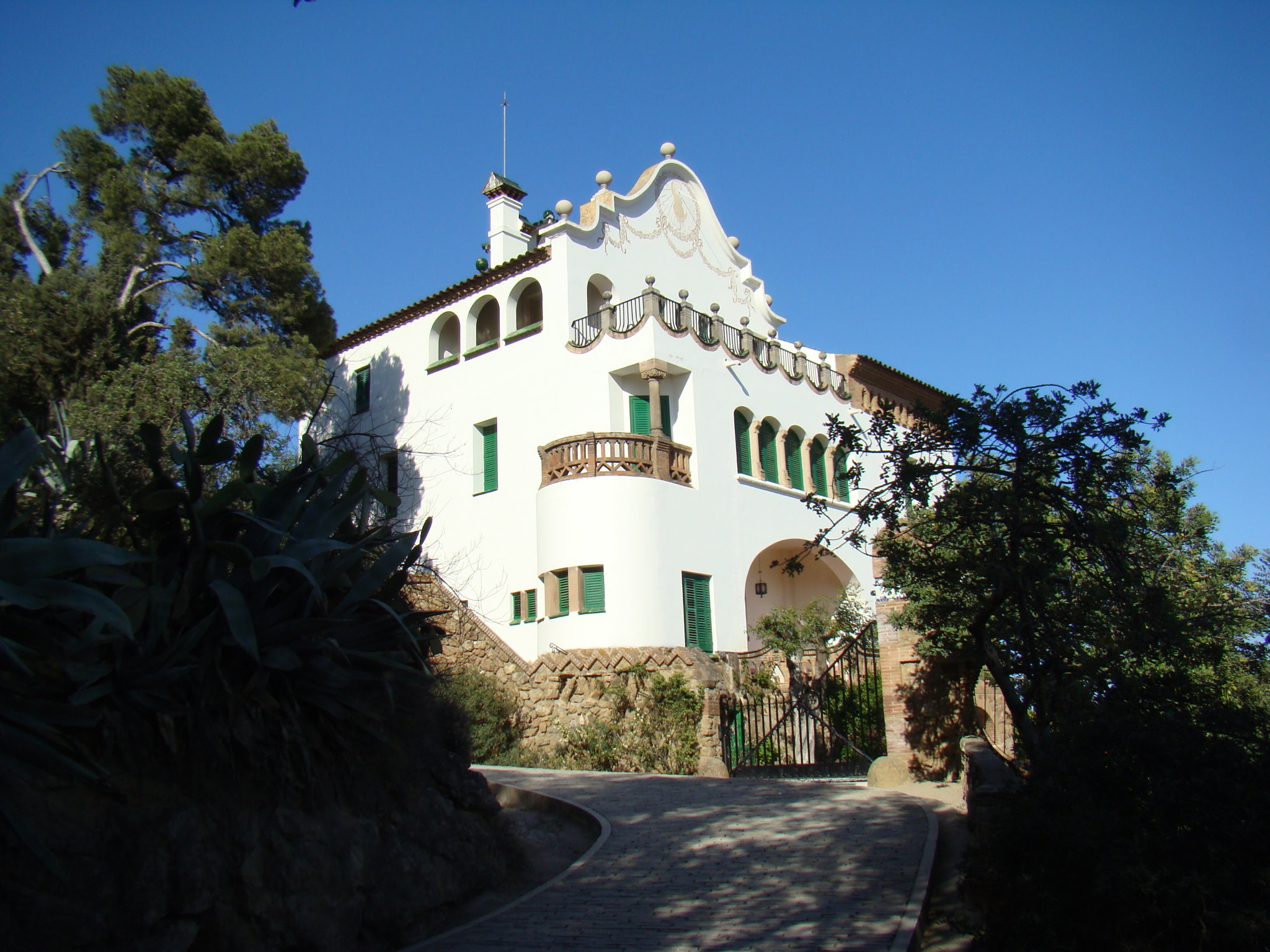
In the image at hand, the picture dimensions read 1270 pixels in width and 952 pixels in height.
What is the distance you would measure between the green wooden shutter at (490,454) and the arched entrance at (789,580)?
21.4 feet

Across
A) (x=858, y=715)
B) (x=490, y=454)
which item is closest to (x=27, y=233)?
(x=490, y=454)

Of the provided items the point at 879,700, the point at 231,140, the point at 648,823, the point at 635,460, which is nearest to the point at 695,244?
the point at 635,460

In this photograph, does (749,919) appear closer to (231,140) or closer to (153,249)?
(153,249)

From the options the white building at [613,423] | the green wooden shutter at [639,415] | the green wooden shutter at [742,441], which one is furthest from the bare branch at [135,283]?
the green wooden shutter at [742,441]

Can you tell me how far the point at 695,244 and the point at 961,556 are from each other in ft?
66.2

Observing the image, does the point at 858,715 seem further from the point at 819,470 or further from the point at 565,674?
the point at 819,470

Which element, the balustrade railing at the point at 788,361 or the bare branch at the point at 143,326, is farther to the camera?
the balustrade railing at the point at 788,361

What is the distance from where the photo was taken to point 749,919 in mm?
6480

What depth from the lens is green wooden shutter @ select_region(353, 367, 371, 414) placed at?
28.0m

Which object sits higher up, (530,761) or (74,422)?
(74,422)

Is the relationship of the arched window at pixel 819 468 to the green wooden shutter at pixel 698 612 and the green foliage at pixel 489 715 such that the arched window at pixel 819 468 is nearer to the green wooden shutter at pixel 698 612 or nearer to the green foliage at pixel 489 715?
the green wooden shutter at pixel 698 612

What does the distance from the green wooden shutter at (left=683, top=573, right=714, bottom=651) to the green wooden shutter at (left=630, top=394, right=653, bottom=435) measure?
357cm

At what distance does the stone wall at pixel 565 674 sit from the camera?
60.1 ft

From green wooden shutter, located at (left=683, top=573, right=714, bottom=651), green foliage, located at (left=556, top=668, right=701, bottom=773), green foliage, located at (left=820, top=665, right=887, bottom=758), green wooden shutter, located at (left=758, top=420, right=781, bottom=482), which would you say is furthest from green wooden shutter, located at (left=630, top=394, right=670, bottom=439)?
green foliage, located at (left=820, top=665, right=887, bottom=758)
